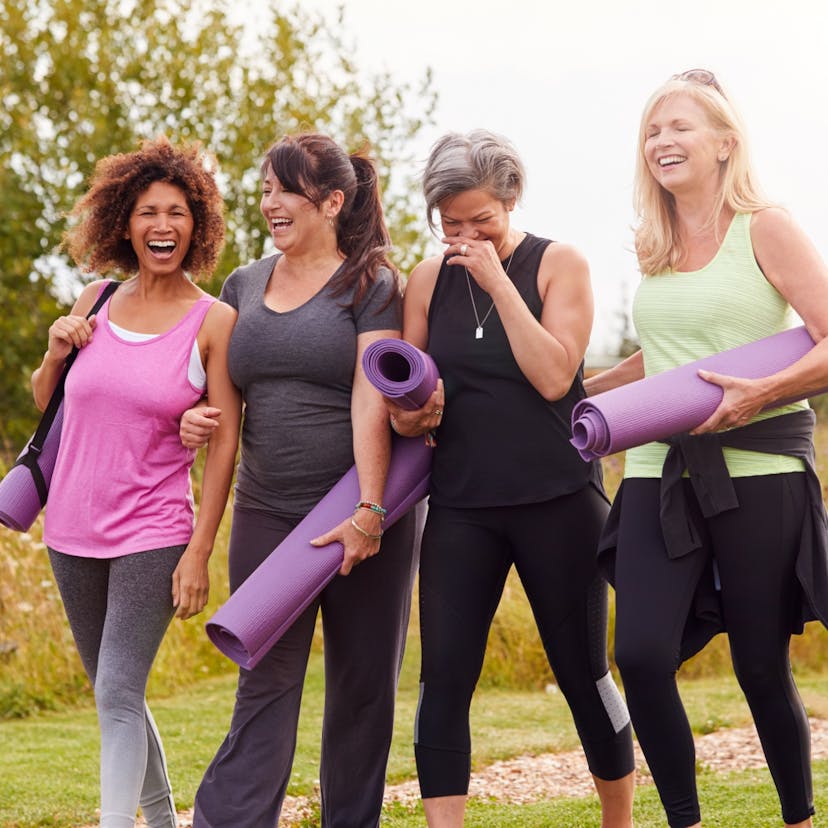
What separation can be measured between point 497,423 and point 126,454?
1.07 m

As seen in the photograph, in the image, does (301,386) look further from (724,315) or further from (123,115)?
(123,115)

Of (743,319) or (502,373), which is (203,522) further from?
(743,319)

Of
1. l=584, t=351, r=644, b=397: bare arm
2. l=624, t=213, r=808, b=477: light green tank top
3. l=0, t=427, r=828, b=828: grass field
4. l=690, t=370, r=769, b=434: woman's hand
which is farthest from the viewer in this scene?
l=0, t=427, r=828, b=828: grass field

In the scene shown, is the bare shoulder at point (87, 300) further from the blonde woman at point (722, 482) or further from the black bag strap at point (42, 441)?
the blonde woman at point (722, 482)

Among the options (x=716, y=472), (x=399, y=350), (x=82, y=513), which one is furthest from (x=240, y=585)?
(x=716, y=472)

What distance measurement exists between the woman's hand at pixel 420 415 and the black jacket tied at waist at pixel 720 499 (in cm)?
62

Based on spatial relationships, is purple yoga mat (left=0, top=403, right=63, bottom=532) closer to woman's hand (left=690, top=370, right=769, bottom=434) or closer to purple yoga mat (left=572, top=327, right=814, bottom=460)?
purple yoga mat (left=572, top=327, right=814, bottom=460)

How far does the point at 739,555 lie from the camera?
135 inches

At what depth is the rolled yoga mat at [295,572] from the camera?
3.57 m

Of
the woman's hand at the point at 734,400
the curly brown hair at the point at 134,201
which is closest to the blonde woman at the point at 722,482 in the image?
the woman's hand at the point at 734,400

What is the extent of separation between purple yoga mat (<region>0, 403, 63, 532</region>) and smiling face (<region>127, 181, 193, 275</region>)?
542 mm

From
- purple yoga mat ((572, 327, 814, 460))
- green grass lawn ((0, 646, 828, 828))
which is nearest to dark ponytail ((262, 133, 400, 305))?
purple yoga mat ((572, 327, 814, 460))

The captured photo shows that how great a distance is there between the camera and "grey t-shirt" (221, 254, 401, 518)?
3748mm

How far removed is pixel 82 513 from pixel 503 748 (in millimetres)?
3372
